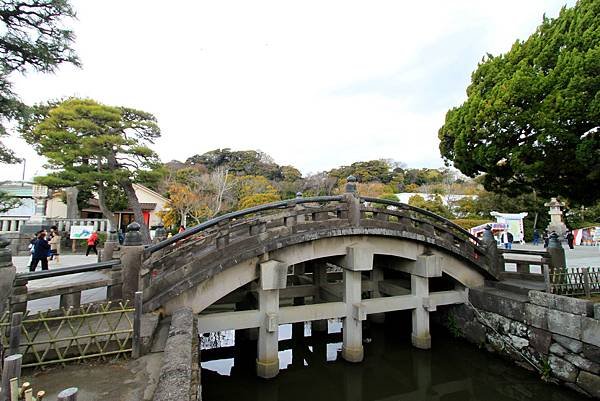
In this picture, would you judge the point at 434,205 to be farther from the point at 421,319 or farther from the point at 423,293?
the point at 421,319

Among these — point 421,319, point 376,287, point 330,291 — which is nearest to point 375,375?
point 421,319

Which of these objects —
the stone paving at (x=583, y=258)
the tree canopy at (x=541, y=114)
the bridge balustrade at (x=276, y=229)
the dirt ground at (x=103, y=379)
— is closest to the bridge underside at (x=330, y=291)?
the bridge balustrade at (x=276, y=229)

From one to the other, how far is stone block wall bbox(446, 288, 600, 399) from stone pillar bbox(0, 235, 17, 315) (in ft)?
34.0

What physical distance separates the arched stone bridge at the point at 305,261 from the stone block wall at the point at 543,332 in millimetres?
917

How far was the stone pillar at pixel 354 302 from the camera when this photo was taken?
8180 mm

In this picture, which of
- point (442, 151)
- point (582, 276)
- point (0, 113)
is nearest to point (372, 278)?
point (442, 151)

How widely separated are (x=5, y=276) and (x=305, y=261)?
5.98 m

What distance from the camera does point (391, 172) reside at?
55.2 meters

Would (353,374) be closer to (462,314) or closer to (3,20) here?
(462,314)

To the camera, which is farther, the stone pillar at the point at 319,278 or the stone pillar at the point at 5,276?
the stone pillar at the point at 319,278

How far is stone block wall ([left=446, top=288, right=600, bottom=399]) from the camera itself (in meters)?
A: 6.55

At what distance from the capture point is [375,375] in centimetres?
773

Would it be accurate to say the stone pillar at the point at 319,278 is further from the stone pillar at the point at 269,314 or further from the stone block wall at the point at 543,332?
the stone block wall at the point at 543,332

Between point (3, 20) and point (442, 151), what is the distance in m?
11.6
